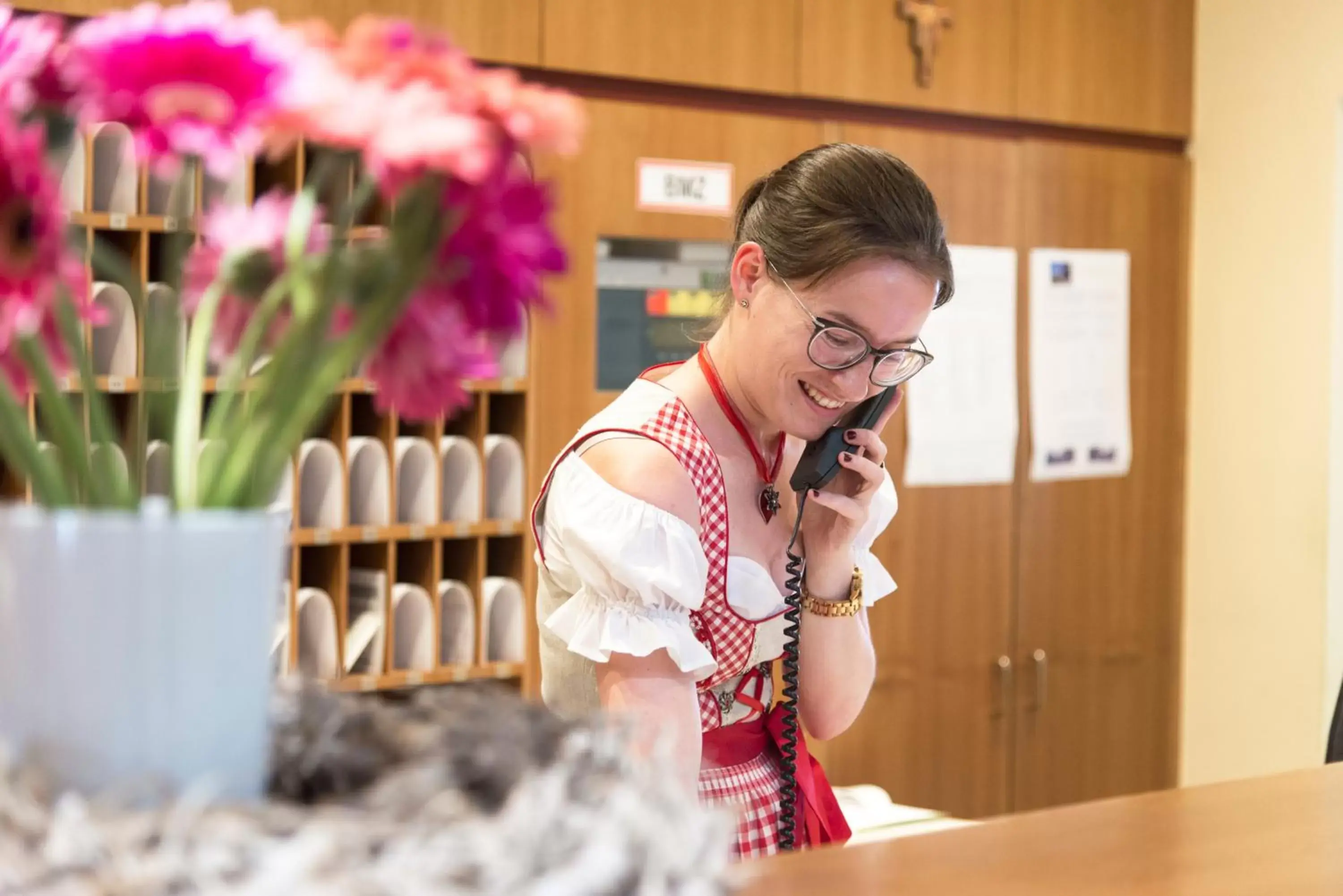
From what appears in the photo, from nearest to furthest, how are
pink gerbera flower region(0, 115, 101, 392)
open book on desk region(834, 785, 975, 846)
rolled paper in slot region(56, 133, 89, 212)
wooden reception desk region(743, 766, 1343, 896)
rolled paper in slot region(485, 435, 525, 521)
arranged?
pink gerbera flower region(0, 115, 101, 392)
wooden reception desk region(743, 766, 1343, 896)
rolled paper in slot region(56, 133, 89, 212)
open book on desk region(834, 785, 975, 846)
rolled paper in slot region(485, 435, 525, 521)

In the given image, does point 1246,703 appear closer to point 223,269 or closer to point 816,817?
point 816,817

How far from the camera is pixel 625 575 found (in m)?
→ 1.47

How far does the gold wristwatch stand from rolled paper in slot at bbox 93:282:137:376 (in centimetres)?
145

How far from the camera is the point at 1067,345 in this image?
13.0 ft

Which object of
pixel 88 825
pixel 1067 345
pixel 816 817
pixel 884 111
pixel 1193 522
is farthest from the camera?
pixel 1193 522

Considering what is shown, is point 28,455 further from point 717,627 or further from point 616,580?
point 717,627

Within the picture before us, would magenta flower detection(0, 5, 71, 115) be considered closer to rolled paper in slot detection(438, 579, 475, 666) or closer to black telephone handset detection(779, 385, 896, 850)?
black telephone handset detection(779, 385, 896, 850)

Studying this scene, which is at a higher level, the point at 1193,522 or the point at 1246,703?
the point at 1193,522

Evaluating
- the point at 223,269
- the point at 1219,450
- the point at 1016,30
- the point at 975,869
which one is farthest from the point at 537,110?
the point at 1219,450

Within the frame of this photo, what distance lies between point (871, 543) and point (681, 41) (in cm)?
178

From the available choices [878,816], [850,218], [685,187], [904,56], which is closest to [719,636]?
[850,218]

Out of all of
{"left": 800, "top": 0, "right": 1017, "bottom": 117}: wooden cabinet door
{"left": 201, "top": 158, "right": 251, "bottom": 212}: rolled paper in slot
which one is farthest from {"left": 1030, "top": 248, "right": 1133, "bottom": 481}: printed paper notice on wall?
{"left": 201, "top": 158, "right": 251, "bottom": 212}: rolled paper in slot

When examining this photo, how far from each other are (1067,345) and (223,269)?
3577 millimetres

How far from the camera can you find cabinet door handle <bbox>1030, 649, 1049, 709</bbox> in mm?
3943
